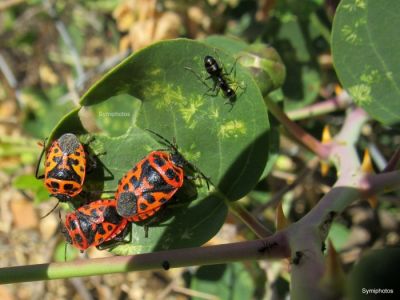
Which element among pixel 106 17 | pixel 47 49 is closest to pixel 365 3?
pixel 106 17

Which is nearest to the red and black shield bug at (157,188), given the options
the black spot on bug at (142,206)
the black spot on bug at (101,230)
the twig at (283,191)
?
the black spot on bug at (142,206)

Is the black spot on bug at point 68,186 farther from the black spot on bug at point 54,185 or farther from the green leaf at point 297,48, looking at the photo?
the green leaf at point 297,48

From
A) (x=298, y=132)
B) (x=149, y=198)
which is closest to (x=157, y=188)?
(x=149, y=198)

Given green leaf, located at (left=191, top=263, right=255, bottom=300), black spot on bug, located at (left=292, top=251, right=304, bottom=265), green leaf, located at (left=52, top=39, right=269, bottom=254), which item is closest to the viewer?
black spot on bug, located at (left=292, top=251, right=304, bottom=265)

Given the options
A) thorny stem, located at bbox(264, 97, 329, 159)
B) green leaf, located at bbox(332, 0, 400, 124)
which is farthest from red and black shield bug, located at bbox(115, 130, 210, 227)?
green leaf, located at bbox(332, 0, 400, 124)

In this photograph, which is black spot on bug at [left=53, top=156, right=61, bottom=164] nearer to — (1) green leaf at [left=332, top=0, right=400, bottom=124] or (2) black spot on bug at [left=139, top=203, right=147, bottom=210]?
(2) black spot on bug at [left=139, top=203, right=147, bottom=210]

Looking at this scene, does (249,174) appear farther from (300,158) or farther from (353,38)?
(300,158)
